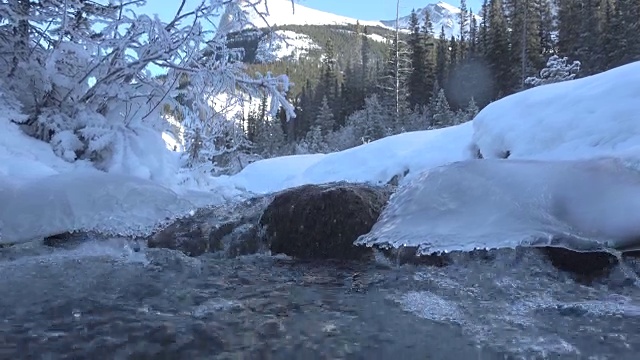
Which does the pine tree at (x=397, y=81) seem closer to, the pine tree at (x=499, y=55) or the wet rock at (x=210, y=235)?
the pine tree at (x=499, y=55)

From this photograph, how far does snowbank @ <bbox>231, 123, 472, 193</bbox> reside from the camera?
316 inches

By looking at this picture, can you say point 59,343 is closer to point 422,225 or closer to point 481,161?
point 422,225

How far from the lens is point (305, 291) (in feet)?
11.5

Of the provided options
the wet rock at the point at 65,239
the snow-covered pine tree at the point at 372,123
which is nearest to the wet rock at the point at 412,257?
the wet rock at the point at 65,239

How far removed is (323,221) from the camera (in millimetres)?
4770

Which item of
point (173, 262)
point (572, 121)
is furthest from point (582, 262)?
point (173, 262)

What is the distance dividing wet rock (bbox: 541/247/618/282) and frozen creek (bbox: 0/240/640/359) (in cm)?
7

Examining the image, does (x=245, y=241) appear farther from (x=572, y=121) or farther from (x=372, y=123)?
(x=372, y=123)

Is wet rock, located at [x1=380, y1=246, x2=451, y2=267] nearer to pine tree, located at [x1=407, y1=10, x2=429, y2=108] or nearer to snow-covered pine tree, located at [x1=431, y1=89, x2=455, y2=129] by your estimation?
snow-covered pine tree, located at [x1=431, y1=89, x2=455, y2=129]

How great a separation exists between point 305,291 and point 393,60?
30.7m

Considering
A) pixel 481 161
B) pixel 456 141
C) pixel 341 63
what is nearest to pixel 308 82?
pixel 341 63

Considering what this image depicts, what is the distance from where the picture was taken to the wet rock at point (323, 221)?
4.66 meters

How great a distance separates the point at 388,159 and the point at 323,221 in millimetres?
4315

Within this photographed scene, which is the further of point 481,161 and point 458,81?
point 458,81
